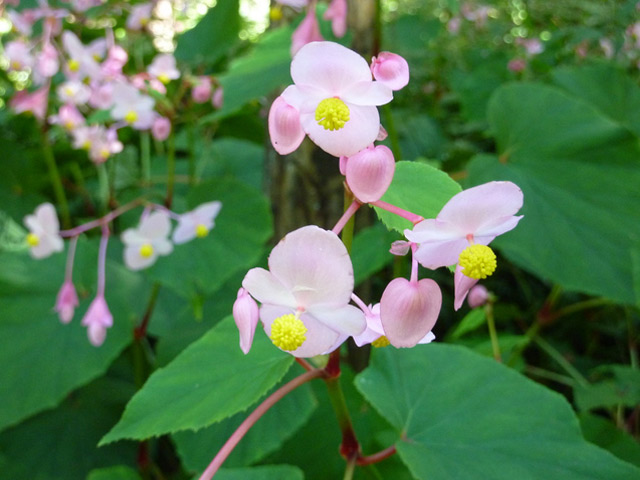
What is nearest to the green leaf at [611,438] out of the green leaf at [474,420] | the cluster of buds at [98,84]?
the green leaf at [474,420]

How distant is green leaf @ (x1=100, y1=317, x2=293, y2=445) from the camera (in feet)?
1.44

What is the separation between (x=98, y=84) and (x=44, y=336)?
65 centimetres

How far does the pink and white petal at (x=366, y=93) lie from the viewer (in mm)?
325

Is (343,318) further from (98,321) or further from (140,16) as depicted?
(140,16)

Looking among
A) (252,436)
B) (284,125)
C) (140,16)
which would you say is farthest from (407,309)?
(140,16)

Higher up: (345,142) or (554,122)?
(345,142)

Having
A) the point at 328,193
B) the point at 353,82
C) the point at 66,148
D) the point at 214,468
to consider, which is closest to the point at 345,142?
the point at 353,82

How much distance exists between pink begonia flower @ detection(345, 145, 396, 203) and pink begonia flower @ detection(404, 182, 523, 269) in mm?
35

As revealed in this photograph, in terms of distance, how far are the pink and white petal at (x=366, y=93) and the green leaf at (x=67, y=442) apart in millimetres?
1162

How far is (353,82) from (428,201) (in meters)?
0.10

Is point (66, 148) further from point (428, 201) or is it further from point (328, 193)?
point (428, 201)

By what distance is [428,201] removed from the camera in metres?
0.37

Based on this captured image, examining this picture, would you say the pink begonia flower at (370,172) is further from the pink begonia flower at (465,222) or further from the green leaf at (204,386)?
the green leaf at (204,386)

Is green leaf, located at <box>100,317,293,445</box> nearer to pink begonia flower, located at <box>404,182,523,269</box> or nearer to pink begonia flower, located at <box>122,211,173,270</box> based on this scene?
pink begonia flower, located at <box>404,182,523,269</box>
